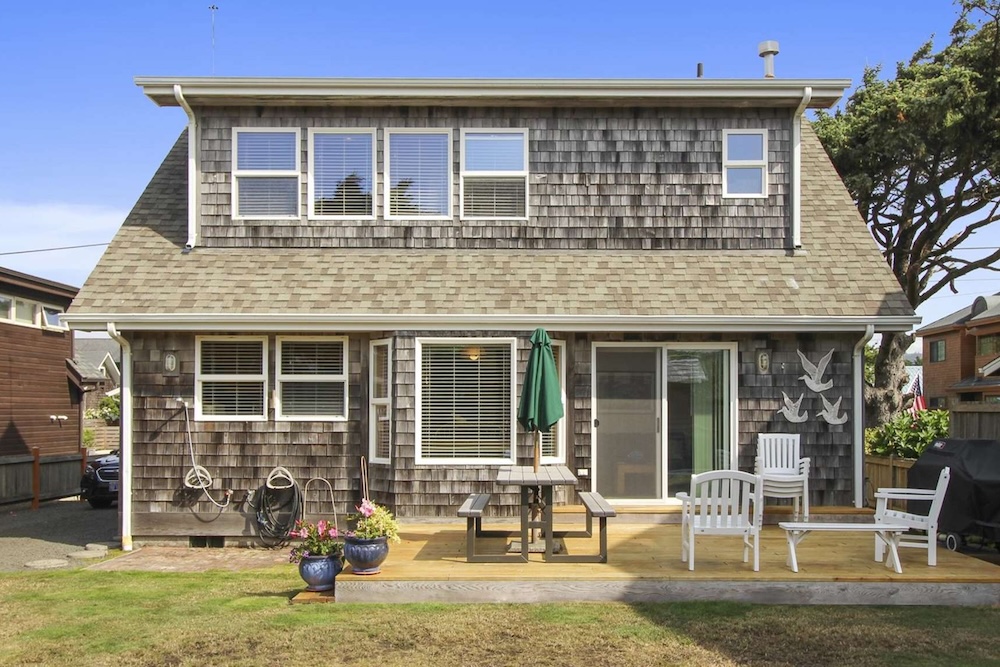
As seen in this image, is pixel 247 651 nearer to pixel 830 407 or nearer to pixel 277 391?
pixel 277 391

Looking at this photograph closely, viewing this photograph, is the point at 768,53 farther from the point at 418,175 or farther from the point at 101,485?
the point at 101,485

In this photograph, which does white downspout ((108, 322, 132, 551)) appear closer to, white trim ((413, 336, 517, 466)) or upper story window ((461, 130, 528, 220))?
white trim ((413, 336, 517, 466))

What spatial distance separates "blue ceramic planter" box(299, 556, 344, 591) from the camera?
7.57 m

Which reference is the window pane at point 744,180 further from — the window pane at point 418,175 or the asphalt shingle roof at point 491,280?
the window pane at point 418,175

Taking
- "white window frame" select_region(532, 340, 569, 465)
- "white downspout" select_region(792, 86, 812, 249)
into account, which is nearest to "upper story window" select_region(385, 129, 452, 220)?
"white window frame" select_region(532, 340, 569, 465)

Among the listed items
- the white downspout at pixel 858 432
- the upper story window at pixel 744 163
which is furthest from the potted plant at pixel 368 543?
the upper story window at pixel 744 163

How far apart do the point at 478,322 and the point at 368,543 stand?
3355 millimetres

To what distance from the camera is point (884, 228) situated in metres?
22.0

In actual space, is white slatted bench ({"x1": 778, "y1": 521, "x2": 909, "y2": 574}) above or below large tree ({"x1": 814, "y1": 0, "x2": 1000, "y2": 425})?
below

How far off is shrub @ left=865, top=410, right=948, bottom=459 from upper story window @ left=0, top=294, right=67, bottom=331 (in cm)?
1437

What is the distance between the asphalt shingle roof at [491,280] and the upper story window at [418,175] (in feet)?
1.93

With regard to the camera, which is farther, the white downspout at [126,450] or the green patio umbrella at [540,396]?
the white downspout at [126,450]

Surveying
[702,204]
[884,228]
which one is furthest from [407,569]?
[884,228]

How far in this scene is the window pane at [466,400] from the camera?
10.3 m
